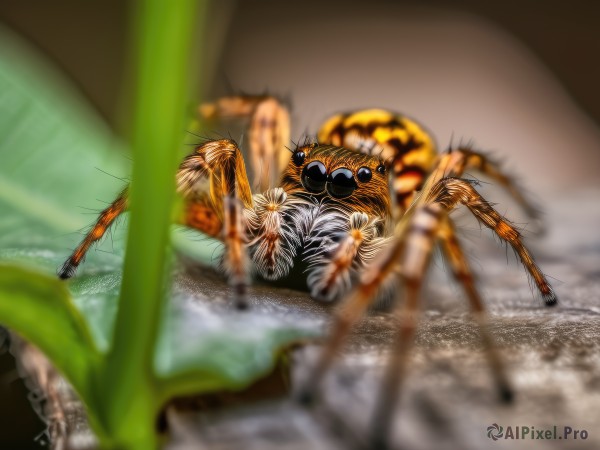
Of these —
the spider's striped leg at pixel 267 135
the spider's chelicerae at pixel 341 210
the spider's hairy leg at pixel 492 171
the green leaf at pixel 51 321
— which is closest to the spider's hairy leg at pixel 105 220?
A: the spider's chelicerae at pixel 341 210

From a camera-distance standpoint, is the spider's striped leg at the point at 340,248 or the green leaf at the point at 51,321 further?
the spider's striped leg at the point at 340,248

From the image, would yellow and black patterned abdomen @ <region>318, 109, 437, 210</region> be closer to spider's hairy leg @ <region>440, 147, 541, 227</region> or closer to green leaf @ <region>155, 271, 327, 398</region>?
spider's hairy leg @ <region>440, 147, 541, 227</region>

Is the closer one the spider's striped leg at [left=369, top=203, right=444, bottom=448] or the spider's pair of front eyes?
the spider's striped leg at [left=369, top=203, right=444, bottom=448]

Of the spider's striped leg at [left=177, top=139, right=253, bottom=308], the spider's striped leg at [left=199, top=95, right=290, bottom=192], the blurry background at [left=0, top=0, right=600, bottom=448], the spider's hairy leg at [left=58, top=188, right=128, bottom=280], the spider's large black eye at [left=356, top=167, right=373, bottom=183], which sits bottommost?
the spider's hairy leg at [left=58, top=188, right=128, bottom=280]

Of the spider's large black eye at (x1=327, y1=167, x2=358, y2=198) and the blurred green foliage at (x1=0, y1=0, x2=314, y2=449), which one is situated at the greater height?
the spider's large black eye at (x1=327, y1=167, x2=358, y2=198)

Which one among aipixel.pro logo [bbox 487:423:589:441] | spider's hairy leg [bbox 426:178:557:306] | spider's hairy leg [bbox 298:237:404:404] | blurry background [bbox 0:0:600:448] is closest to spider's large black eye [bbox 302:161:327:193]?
spider's hairy leg [bbox 426:178:557:306]

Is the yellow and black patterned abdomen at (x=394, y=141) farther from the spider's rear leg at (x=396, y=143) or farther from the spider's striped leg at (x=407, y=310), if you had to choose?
the spider's striped leg at (x=407, y=310)

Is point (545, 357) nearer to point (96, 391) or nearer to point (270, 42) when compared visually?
point (96, 391)

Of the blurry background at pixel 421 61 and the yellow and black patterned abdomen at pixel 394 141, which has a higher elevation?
the blurry background at pixel 421 61
